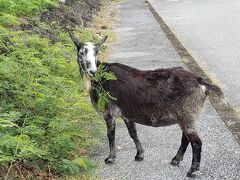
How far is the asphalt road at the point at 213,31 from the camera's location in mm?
10155

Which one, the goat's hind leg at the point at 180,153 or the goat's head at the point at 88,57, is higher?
the goat's head at the point at 88,57

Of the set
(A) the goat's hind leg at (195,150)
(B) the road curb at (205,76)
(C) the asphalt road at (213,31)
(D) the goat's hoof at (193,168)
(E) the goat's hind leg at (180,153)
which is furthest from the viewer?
(C) the asphalt road at (213,31)

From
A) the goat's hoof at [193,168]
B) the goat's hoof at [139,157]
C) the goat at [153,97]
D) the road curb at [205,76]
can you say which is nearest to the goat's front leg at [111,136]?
the goat at [153,97]

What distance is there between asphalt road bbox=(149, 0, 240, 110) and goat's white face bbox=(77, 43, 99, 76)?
2873mm

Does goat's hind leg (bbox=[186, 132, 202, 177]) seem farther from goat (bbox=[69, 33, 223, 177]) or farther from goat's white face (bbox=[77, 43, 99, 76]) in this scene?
goat's white face (bbox=[77, 43, 99, 76])

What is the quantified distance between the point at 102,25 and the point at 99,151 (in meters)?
11.6

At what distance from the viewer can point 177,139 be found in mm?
6980

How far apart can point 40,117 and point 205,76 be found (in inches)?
177

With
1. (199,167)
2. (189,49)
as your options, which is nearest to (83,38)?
(189,49)

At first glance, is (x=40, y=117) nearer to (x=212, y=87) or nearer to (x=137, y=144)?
(x=137, y=144)

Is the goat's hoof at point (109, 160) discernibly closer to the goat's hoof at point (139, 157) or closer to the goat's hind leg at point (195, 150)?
the goat's hoof at point (139, 157)

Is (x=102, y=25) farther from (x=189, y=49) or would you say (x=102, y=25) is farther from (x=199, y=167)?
(x=199, y=167)

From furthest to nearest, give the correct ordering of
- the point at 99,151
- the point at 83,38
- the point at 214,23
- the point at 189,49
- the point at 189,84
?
1. the point at 214,23
2. the point at 189,49
3. the point at 83,38
4. the point at 99,151
5. the point at 189,84

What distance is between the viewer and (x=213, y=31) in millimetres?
15688
